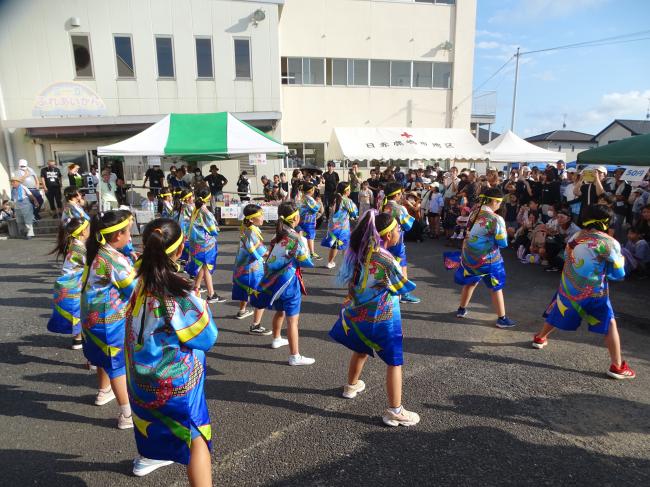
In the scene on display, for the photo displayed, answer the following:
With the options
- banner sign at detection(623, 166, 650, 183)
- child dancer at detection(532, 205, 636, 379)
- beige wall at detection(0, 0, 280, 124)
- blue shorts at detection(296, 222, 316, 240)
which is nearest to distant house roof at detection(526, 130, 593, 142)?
beige wall at detection(0, 0, 280, 124)

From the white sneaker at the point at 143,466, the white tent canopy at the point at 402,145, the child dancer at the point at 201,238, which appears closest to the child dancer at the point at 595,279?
the white sneaker at the point at 143,466

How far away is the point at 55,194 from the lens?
13.5m

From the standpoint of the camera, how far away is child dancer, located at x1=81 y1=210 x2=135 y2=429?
322 centimetres

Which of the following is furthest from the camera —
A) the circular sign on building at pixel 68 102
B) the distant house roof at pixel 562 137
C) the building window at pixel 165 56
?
the distant house roof at pixel 562 137

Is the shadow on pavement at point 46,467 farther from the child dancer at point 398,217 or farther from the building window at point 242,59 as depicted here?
the building window at point 242,59

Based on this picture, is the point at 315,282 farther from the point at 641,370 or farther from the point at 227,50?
the point at 227,50

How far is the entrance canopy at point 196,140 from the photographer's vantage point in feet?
33.1

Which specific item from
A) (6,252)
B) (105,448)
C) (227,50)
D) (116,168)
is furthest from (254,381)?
(227,50)

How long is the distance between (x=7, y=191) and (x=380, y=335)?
17.0m

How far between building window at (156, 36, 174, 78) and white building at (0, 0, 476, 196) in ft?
0.12

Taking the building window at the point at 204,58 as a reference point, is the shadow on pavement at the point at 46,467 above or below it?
below

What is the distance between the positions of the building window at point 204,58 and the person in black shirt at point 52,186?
21.1 ft

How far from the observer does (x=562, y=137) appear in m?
45.9

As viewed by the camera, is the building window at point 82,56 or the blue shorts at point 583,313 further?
the building window at point 82,56
